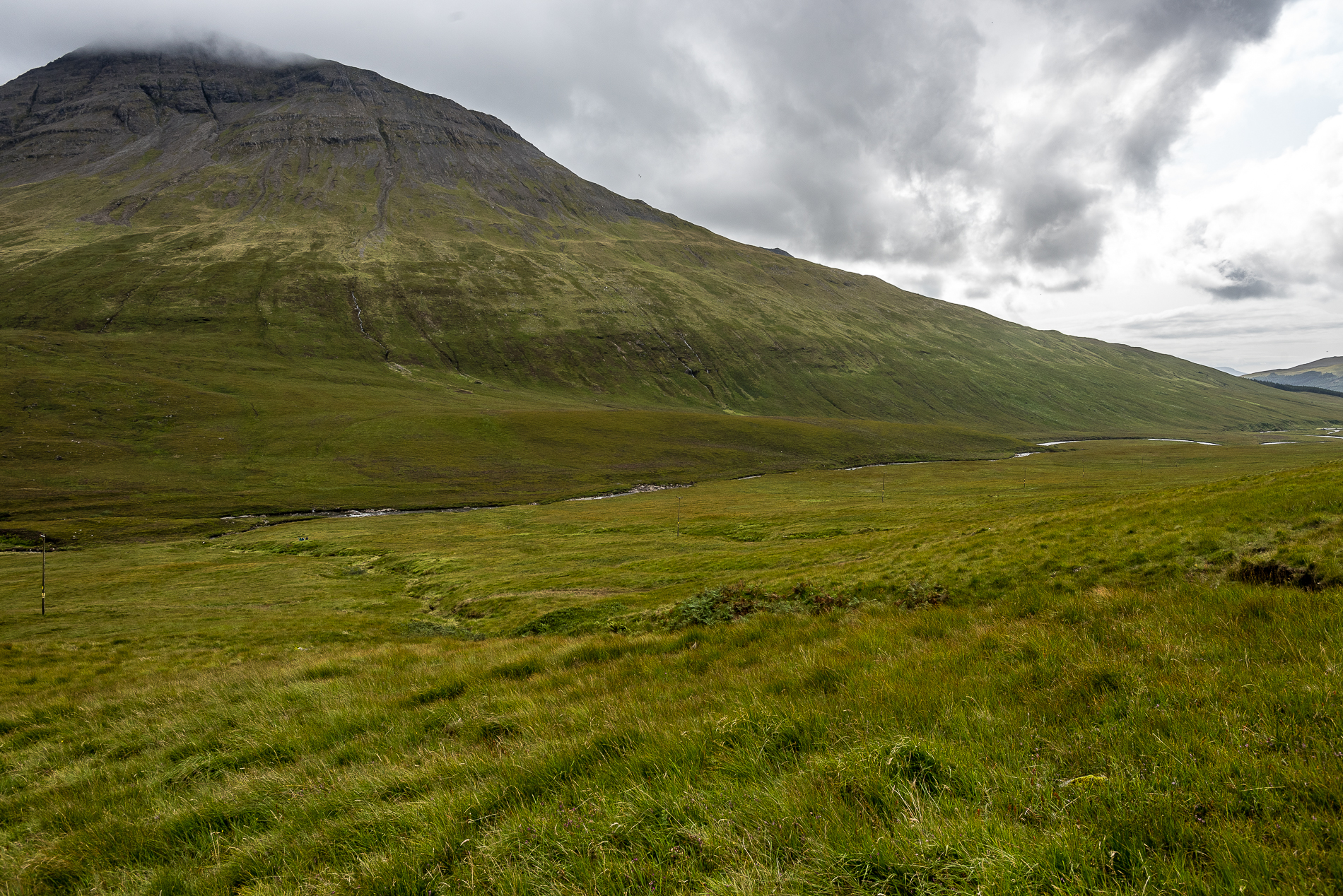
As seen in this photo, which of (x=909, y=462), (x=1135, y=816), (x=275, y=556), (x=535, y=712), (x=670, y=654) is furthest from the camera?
(x=909, y=462)

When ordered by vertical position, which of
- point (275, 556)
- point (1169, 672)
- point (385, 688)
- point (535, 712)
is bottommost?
point (275, 556)

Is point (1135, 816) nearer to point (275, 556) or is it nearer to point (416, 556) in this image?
point (416, 556)

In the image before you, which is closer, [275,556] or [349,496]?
[275,556]

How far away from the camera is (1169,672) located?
5129mm

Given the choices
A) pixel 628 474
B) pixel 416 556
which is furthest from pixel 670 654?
pixel 628 474

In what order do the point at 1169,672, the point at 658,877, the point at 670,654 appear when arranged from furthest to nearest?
the point at 670,654
the point at 1169,672
the point at 658,877

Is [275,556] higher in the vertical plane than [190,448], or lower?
Result: lower

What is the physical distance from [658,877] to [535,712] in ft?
12.3

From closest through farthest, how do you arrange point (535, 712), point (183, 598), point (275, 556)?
point (535, 712)
point (183, 598)
point (275, 556)

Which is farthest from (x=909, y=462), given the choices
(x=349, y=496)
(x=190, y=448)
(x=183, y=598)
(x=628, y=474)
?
(x=190, y=448)

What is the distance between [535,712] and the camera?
269 inches

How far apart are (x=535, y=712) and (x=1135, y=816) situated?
5685 millimetres

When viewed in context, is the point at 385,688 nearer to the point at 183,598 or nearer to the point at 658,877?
the point at 658,877

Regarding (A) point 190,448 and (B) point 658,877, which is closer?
(B) point 658,877
